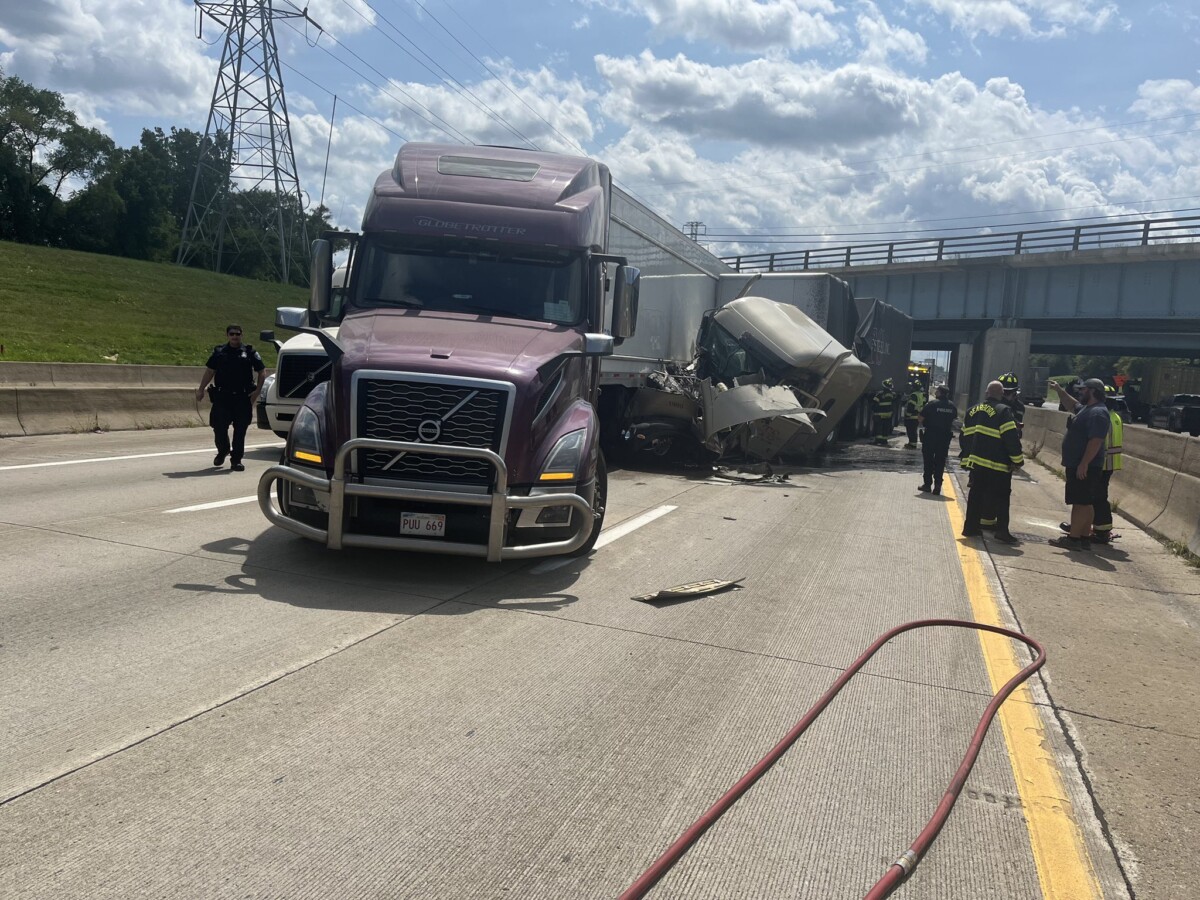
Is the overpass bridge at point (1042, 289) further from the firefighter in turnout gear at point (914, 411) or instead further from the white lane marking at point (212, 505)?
the white lane marking at point (212, 505)

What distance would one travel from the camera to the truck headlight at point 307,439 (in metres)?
6.82

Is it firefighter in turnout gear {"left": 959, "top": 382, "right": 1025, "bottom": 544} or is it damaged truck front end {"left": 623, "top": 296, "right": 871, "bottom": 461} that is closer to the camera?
firefighter in turnout gear {"left": 959, "top": 382, "right": 1025, "bottom": 544}

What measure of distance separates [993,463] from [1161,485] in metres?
3.00

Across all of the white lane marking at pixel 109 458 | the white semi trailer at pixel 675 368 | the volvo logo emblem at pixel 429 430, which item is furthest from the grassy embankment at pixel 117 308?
the volvo logo emblem at pixel 429 430

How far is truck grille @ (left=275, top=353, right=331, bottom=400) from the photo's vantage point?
13594 mm

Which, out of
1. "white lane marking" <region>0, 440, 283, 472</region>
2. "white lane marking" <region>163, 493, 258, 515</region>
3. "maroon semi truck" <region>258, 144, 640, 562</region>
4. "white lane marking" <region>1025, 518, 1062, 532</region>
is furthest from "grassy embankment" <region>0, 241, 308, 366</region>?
"white lane marking" <region>1025, 518, 1062, 532</region>

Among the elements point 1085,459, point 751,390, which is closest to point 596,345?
point 1085,459

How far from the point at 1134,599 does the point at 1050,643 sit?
2.22 m

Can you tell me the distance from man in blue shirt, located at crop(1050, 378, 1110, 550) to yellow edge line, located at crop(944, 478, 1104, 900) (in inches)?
178

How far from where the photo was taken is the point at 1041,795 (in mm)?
4098

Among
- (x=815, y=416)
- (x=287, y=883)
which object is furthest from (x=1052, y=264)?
(x=287, y=883)

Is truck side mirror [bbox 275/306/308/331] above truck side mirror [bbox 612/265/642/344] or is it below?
below

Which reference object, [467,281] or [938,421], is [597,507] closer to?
[467,281]

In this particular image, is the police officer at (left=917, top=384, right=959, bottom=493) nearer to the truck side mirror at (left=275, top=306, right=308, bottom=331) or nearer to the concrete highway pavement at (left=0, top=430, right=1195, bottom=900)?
the concrete highway pavement at (left=0, top=430, right=1195, bottom=900)
